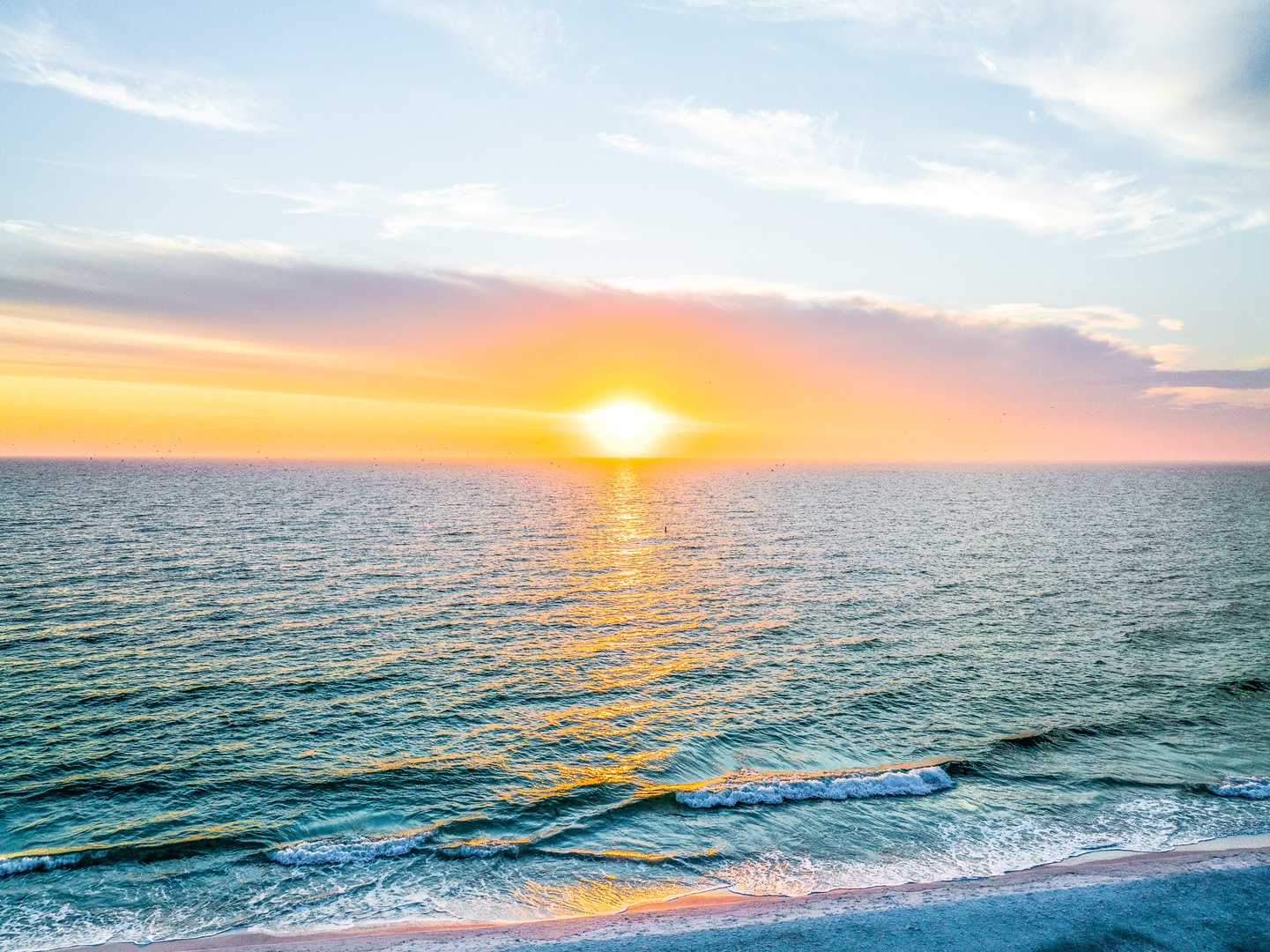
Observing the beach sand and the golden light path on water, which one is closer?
the beach sand

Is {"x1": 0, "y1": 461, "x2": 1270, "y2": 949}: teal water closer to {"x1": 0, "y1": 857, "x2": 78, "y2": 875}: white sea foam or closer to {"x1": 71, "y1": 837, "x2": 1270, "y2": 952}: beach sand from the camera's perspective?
{"x1": 0, "y1": 857, "x2": 78, "y2": 875}: white sea foam

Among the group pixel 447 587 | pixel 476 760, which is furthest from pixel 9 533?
pixel 476 760

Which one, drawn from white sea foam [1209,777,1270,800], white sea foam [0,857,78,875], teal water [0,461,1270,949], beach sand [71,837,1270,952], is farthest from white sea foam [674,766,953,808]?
white sea foam [0,857,78,875]

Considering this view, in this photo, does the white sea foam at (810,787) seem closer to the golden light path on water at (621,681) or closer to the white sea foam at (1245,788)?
the golden light path on water at (621,681)

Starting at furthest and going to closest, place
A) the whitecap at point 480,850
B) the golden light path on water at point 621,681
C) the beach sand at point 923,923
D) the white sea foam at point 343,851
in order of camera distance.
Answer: the whitecap at point 480,850, the white sea foam at point 343,851, the golden light path on water at point 621,681, the beach sand at point 923,923

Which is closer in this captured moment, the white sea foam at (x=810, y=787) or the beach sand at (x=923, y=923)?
the beach sand at (x=923, y=923)

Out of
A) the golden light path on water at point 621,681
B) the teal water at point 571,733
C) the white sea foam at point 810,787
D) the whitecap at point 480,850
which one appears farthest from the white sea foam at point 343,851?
the white sea foam at point 810,787

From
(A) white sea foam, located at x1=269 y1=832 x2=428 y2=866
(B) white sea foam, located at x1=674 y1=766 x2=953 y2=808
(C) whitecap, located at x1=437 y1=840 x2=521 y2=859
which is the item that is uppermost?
(B) white sea foam, located at x1=674 y1=766 x2=953 y2=808

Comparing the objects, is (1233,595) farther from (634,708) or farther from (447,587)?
(447,587)

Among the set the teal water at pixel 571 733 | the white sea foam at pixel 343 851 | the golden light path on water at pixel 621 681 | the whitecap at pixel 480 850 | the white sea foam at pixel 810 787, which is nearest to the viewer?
the golden light path on water at pixel 621 681
